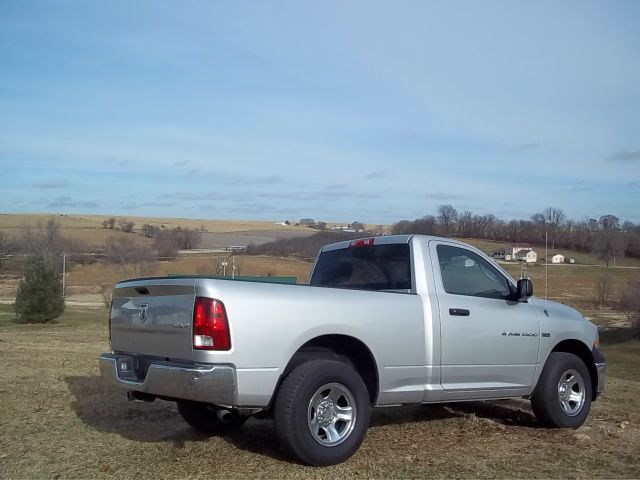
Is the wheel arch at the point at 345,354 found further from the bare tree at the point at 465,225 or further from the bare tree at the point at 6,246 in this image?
the bare tree at the point at 6,246

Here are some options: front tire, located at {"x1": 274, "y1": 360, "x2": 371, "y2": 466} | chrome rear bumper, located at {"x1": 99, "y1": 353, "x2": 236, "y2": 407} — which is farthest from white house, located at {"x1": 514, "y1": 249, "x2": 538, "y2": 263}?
chrome rear bumper, located at {"x1": 99, "y1": 353, "x2": 236, "y2": 407}

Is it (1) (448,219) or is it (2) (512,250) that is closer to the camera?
(1) (448,219)

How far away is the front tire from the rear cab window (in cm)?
Answer: 123

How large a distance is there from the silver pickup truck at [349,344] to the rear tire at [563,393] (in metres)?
0.01

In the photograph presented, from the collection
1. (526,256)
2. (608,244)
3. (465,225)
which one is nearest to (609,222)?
(608,244)

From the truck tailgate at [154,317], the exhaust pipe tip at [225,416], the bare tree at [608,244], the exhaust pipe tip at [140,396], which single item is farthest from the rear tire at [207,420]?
the bare tree at [608,244]

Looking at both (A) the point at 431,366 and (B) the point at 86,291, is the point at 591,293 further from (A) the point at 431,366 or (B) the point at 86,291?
(A) the point at 431,366

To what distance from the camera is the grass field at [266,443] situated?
5.41 m

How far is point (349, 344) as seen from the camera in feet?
19.1

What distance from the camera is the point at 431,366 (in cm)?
614

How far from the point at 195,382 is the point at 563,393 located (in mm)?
4041

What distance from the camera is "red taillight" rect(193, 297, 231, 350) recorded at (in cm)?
500

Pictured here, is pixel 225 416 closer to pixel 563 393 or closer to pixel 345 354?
pixel 345 354

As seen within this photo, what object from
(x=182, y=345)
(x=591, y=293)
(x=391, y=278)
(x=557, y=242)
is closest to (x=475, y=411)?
(x=391, y=278)
